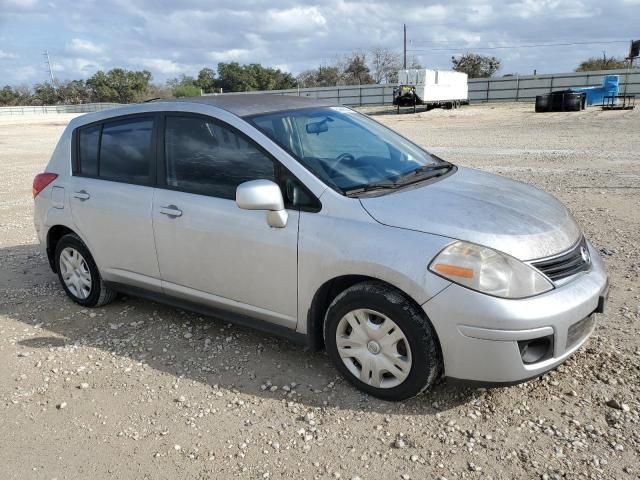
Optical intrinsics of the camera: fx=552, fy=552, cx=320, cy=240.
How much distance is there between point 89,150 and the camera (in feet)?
15.4

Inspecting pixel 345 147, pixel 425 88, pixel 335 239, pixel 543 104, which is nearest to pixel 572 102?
pixel 543 104

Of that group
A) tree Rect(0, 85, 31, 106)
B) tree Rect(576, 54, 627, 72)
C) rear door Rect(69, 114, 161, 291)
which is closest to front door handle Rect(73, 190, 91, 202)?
rear door Rect(69, 114, 161, 291)

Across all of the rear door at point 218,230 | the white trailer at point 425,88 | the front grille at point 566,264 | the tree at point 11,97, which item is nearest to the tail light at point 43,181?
the rear door at point 218,230

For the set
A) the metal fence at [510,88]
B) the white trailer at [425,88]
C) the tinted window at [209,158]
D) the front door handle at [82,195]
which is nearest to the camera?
the tinted window at [209,158]

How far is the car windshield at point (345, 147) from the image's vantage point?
11.5 feet

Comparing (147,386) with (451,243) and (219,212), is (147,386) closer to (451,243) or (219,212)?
(219,212)

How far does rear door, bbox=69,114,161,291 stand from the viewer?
13.7 feet

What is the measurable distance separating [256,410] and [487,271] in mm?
1567

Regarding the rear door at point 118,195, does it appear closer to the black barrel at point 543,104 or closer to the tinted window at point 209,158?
the tinted window at point 209,158

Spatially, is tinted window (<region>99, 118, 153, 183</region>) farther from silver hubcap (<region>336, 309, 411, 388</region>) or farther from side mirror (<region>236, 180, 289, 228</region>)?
silver hubcap (<region>336, 309, 411, 388</region>)

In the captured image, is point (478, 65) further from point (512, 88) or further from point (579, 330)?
point (579, 330)

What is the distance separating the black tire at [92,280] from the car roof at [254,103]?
154 cm

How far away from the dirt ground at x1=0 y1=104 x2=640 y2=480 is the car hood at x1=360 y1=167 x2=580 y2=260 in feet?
2.78

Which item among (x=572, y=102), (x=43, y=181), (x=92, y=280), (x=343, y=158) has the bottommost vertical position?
(x=92, y=280)
